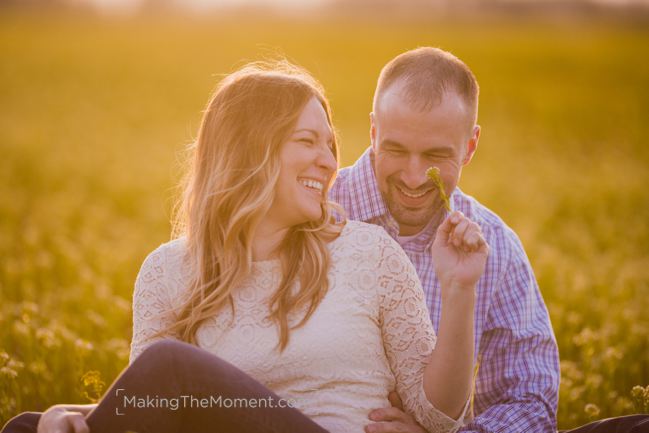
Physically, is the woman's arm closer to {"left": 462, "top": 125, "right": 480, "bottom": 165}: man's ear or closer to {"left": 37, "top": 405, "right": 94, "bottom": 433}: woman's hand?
{"left": 462, "top": 125, "right": 480, "bottom": 165}: man's ear

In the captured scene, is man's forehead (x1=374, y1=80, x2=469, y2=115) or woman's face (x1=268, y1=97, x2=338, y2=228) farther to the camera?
man's forehead (x1=374, y1=80, x2=469, y2=115)

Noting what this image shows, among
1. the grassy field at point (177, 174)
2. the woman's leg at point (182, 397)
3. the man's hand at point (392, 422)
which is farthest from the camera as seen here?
the grassy field at point (177, 174)

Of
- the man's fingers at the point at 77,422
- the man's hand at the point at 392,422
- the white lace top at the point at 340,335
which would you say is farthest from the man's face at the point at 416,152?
the man's fingers at the point at 77,422

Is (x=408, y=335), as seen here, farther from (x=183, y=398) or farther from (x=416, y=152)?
(x=416, y=152)

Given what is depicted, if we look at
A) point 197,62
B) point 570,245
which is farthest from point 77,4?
point 570,245

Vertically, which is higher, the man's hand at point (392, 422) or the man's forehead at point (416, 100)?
the man's forehead at point (416, 100)

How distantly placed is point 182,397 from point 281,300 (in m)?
0.61

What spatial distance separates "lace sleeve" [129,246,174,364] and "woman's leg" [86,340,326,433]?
48 centimetres

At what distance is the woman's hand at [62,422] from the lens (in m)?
2.68

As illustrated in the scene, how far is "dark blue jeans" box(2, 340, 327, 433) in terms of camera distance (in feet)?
8.68

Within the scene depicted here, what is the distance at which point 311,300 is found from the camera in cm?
309

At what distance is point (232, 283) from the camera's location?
3.13 m

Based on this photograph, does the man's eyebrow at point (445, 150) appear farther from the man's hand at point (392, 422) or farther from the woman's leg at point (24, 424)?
the woman's leg at point (24, 424)

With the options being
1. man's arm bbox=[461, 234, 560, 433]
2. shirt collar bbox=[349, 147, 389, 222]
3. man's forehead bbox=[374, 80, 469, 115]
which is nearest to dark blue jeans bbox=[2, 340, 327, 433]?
man's arm bbox=[461, 234, 560, 433]
